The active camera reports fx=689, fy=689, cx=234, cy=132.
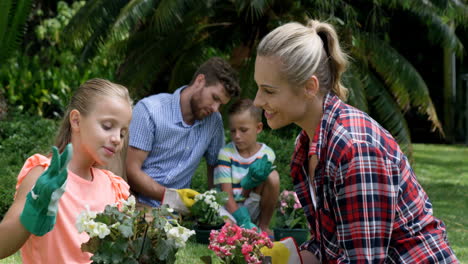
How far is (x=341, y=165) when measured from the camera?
2.48 m

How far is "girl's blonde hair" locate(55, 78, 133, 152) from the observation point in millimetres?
2963

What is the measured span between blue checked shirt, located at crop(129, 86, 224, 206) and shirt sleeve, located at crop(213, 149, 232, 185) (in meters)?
0.16

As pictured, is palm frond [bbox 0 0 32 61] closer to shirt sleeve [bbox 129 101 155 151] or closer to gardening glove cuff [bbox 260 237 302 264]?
shirt sleeve [bbox 129 101 155 151]

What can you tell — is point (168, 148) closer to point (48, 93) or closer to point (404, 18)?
point (48, 93)

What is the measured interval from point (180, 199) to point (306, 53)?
2413 millimetres

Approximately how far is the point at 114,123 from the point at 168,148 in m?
1.93

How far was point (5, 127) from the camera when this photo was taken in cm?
788

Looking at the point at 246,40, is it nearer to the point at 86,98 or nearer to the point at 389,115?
the point at 389,115

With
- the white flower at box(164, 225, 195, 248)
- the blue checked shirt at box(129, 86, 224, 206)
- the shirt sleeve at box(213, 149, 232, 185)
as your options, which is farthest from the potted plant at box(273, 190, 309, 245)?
the white flower at box(164, 225, 195, 248)

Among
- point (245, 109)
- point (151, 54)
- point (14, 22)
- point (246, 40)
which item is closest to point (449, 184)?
point (246, 40)

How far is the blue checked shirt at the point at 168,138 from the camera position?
15.5 feet

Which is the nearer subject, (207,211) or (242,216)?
(207,211)

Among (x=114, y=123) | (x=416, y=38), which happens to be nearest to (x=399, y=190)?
(x=114, y=123)

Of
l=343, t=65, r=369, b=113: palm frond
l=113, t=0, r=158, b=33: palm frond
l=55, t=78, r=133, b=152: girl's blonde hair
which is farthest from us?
l=343, t=65, r=369, b=113: palm frond
